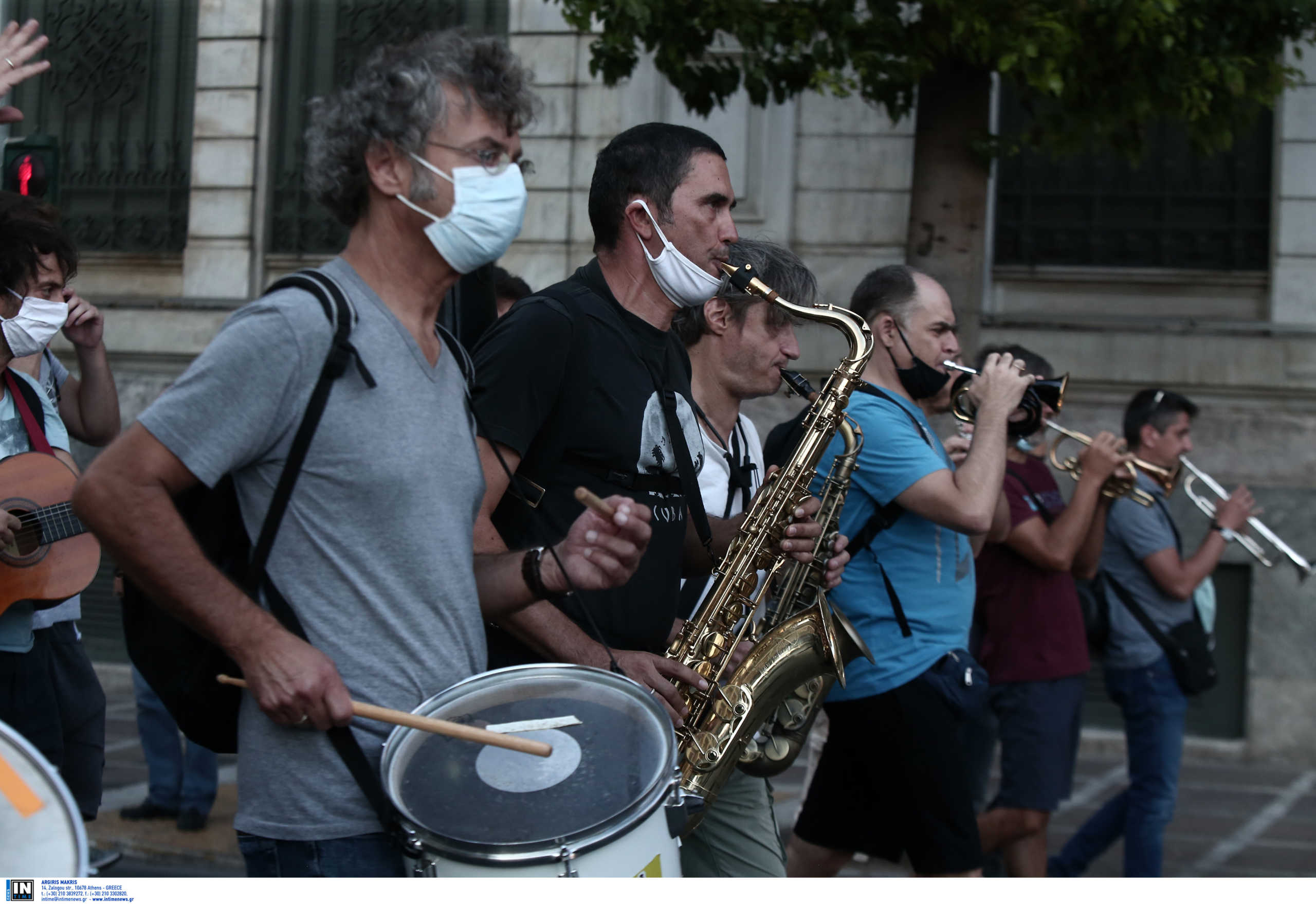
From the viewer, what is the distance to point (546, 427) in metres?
2.80

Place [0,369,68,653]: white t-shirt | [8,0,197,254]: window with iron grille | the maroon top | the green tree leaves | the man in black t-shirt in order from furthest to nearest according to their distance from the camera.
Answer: [8,0,197,254]: window with iron grille
the green tree leaves
the maroon top
[0,369,68,653]: white t-shirt
the man in black t-shirt

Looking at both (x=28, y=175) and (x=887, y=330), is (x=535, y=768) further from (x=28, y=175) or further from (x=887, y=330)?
(x=28, y=175)

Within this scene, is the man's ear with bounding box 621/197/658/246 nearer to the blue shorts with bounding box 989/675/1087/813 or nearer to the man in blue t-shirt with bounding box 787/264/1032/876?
the man in blue t-shirt with bounding box 787/264/1032/876

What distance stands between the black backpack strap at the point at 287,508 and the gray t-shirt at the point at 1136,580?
3.80m

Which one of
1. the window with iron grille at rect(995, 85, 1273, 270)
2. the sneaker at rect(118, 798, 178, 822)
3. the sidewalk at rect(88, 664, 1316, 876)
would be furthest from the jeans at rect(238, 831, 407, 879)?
the window with iron grille at rect(995, 85, 1273, 270)

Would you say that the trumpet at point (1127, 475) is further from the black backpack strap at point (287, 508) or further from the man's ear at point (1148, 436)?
the black backpack strap at point (287, 508)

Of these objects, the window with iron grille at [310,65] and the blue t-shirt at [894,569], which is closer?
the blue t-shirt at [894,569]

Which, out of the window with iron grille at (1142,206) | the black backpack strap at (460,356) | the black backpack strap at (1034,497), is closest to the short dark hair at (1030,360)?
the black backpack strap at (1034,497)

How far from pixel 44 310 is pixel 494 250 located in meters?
1.94

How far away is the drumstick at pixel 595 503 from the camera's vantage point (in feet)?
6.67

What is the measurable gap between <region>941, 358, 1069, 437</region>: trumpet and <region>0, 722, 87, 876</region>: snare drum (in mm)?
2935

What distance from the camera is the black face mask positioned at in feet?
13.3

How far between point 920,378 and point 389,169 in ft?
7.30
